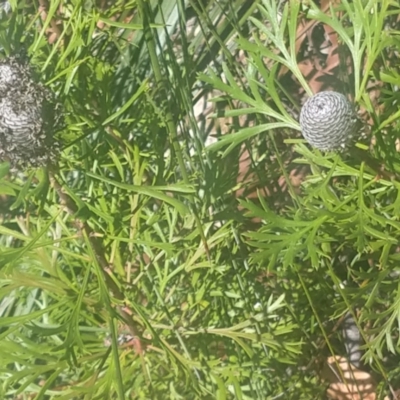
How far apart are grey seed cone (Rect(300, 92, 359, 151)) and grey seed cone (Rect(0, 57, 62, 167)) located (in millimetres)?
170

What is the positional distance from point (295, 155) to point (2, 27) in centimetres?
Answer: 40

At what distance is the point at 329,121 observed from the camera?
40 cm

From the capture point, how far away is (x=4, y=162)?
0.41 metres

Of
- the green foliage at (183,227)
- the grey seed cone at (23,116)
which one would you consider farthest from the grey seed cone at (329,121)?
the grey seed cone at (23,116)

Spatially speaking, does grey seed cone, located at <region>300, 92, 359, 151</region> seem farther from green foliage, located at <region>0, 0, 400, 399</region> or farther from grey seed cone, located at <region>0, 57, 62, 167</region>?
grey seed cone, located at <region>0, 57, 62, 167</region>

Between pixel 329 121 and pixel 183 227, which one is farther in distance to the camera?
pixel 183 227

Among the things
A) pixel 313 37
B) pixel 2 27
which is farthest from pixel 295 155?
pixel 2 27

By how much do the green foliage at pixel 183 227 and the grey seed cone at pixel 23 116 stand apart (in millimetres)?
19

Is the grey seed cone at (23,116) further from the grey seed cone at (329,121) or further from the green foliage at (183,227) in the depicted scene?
the grey seed cone at (329,121)

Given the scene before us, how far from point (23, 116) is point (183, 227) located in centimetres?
24

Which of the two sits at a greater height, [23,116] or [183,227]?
[23,116]

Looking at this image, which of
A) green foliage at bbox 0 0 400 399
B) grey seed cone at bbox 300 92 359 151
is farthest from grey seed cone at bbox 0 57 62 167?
grey seed cone at bbox 300 92 359 151

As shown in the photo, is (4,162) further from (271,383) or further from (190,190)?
(271,383)

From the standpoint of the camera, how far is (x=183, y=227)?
605 millimetres
